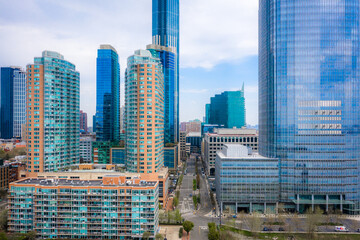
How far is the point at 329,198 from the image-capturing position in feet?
295

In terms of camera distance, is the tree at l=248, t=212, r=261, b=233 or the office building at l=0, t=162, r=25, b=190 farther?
the office building at l=0, t=162, r=25, b=190

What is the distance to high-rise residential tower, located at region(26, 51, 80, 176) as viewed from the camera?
97.4m

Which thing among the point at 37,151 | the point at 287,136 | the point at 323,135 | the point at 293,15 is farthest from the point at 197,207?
the point at 293,15

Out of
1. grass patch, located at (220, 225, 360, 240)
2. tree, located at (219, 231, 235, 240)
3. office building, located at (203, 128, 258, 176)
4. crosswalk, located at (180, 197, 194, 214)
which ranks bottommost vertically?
crosswalk, located at (180, 197, 194, 214)

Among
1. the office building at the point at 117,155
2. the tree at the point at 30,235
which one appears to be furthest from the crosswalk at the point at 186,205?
the office building at the point at 117,155

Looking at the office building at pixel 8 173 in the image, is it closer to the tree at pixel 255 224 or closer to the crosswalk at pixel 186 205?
the crosswalk at pixel 186 205

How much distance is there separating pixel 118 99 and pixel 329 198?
166 m

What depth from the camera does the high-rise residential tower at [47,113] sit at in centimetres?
9738

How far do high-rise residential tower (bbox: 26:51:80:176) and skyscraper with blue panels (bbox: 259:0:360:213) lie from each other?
3957 inches

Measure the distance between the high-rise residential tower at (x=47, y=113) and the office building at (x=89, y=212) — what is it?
32784 millimetres

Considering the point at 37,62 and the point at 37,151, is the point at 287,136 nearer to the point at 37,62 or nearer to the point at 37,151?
the point at 37,151

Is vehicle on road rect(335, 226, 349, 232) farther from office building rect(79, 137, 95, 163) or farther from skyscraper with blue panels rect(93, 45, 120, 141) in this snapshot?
office building rect(79, 137, 95, 163)

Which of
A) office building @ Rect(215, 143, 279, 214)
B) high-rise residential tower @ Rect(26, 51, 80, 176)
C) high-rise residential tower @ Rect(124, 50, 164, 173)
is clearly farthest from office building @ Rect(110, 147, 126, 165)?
office building @ Rect(215, 143, 279, 214)

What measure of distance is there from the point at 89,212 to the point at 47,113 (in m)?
56.2
